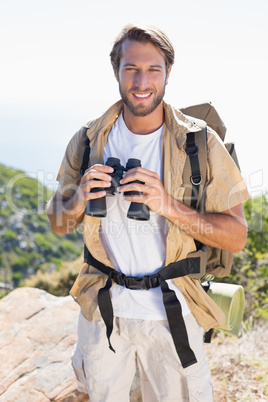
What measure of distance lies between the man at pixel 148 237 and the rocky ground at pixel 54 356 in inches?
40.4

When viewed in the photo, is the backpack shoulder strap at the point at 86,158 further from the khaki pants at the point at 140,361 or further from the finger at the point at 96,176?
the khaki pants at the point at 140,361

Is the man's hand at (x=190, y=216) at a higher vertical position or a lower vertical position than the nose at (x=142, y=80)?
lower

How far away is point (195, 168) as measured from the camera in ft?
7.18

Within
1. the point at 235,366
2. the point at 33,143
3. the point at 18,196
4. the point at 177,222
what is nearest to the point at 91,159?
the point at 177,222

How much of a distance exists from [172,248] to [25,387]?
193cm

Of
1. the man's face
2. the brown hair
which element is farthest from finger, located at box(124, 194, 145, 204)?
the brown hair

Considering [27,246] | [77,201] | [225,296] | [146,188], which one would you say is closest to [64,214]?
[77,201]

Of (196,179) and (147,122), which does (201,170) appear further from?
(147,122)

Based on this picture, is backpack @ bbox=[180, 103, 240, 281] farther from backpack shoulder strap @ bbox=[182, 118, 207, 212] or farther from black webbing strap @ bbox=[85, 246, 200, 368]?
black webbing strap @ bbox=[85, 246, 200, 368]

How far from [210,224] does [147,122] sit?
0.69m

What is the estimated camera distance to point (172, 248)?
2232mm

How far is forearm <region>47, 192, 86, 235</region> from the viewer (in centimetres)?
243

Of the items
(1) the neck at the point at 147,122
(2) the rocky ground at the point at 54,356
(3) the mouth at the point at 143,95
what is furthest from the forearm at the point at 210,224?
(2) the rocky ground at the point at 54,356

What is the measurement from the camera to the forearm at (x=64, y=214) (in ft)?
7.98
